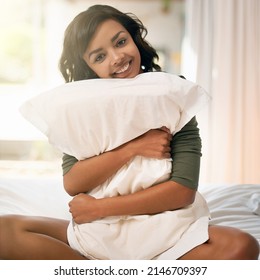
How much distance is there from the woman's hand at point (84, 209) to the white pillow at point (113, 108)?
83 mm

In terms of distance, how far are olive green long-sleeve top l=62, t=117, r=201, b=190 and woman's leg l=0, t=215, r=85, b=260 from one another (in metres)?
0.12

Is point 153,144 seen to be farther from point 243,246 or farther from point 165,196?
point 243,246

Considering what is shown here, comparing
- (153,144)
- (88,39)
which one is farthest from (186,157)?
(88,39)

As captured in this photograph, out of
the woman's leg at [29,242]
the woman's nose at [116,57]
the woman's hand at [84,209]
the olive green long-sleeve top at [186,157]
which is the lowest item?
the woman's leg at [29,242]

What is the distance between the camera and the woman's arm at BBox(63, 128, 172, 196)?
0.76 m

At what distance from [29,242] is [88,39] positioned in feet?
1.22

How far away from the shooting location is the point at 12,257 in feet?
2.58

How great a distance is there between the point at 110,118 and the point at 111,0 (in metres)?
0.25

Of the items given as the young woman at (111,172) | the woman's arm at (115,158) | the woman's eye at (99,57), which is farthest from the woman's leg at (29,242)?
the woman's eye at (99,57)

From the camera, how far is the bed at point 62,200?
3.04 ft

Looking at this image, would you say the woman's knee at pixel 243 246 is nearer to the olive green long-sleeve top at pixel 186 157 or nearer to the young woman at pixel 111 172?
the young woman at pixel 111 172

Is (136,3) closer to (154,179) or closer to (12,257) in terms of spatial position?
(154,179)

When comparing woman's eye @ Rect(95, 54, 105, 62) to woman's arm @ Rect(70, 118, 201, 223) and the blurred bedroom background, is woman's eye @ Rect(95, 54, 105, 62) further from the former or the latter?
woman's arm @ Rect(70, 118, 201, 223)
